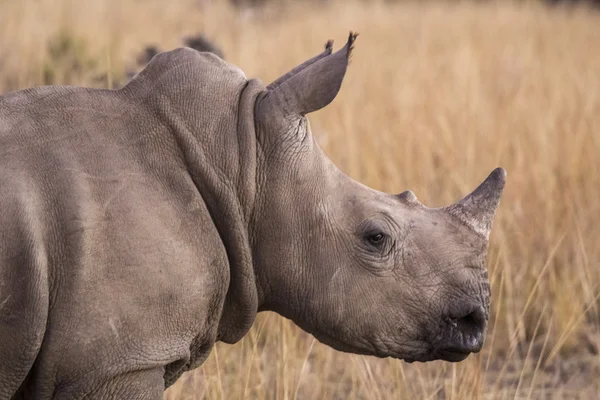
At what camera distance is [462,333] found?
2.64 m

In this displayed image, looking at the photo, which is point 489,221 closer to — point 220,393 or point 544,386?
point 220,393

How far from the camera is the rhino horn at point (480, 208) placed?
8.80 ft

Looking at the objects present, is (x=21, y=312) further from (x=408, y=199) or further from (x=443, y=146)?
(x=443, y=146)

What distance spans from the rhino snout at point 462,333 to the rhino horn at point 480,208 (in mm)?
209

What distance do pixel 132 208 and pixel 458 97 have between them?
17.9 feet

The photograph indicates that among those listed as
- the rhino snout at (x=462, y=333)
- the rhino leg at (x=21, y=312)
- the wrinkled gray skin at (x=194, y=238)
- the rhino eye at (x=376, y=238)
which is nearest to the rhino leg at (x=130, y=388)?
the wrinkled gray skin at (x=194, y=238)

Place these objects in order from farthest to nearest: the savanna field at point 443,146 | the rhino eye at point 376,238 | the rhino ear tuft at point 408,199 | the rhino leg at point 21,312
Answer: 1. the savanna field at point 443,146
2. the rhino ear tuft at point 408,199
3. the rhino eye at point 376,238
4. the rhino leg at point 21,312

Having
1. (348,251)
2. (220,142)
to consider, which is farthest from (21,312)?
(348,251)

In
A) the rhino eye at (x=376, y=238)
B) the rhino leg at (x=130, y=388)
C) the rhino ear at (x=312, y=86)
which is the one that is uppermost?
the rhino ear at (x=312, y=86)

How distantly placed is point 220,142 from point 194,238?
0.89ft

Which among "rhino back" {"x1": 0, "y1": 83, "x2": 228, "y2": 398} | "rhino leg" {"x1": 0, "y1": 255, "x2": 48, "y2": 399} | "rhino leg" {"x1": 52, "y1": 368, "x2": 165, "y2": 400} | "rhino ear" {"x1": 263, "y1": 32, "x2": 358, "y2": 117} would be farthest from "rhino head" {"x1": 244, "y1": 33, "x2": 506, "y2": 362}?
"rhino leg" {"x1": 0, "y1": 255, "x2": 48, "y2": 399}

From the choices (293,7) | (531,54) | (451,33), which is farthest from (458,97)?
(293,7)

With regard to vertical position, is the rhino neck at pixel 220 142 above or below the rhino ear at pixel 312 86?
below

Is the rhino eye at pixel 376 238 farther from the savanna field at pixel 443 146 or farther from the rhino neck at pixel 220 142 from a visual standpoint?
the savanna field at pixel 443 146
